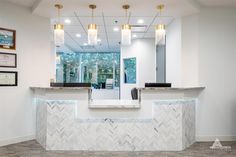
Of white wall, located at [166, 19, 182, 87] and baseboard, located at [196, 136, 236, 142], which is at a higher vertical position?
white wall, located at [166, 19, 182, 87]

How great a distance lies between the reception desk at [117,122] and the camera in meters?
4.38

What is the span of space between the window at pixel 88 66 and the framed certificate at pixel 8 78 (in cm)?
846

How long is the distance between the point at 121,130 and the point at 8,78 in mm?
2618

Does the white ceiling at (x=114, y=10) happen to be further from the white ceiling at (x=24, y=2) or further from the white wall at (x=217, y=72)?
the white wall at (x=217, y=72)

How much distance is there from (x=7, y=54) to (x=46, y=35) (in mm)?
1087

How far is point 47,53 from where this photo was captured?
571 cm

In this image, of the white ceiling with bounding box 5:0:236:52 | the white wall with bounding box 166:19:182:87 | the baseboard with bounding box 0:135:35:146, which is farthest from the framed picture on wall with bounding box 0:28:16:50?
the white wall with bounding box 166:19:182:87

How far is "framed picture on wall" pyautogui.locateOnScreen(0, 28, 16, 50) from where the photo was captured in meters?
4.87

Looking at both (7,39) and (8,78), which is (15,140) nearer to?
(8,78)

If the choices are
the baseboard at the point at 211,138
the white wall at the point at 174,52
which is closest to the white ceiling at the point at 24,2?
the white wall at the point at 174,52

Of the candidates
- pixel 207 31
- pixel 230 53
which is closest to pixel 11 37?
pixel 207 31

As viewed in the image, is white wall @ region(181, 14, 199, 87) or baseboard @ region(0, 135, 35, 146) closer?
baseboard @ region(0, 135, 35, 146)

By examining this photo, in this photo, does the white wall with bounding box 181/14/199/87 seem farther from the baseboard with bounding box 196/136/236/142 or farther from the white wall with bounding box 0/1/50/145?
the white wall with bounding box 0/1/50/145

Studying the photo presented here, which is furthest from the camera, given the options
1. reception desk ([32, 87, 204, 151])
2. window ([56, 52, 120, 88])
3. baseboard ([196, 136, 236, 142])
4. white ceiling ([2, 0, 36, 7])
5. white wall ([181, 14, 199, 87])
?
window ([56, 52, 120, 88])
